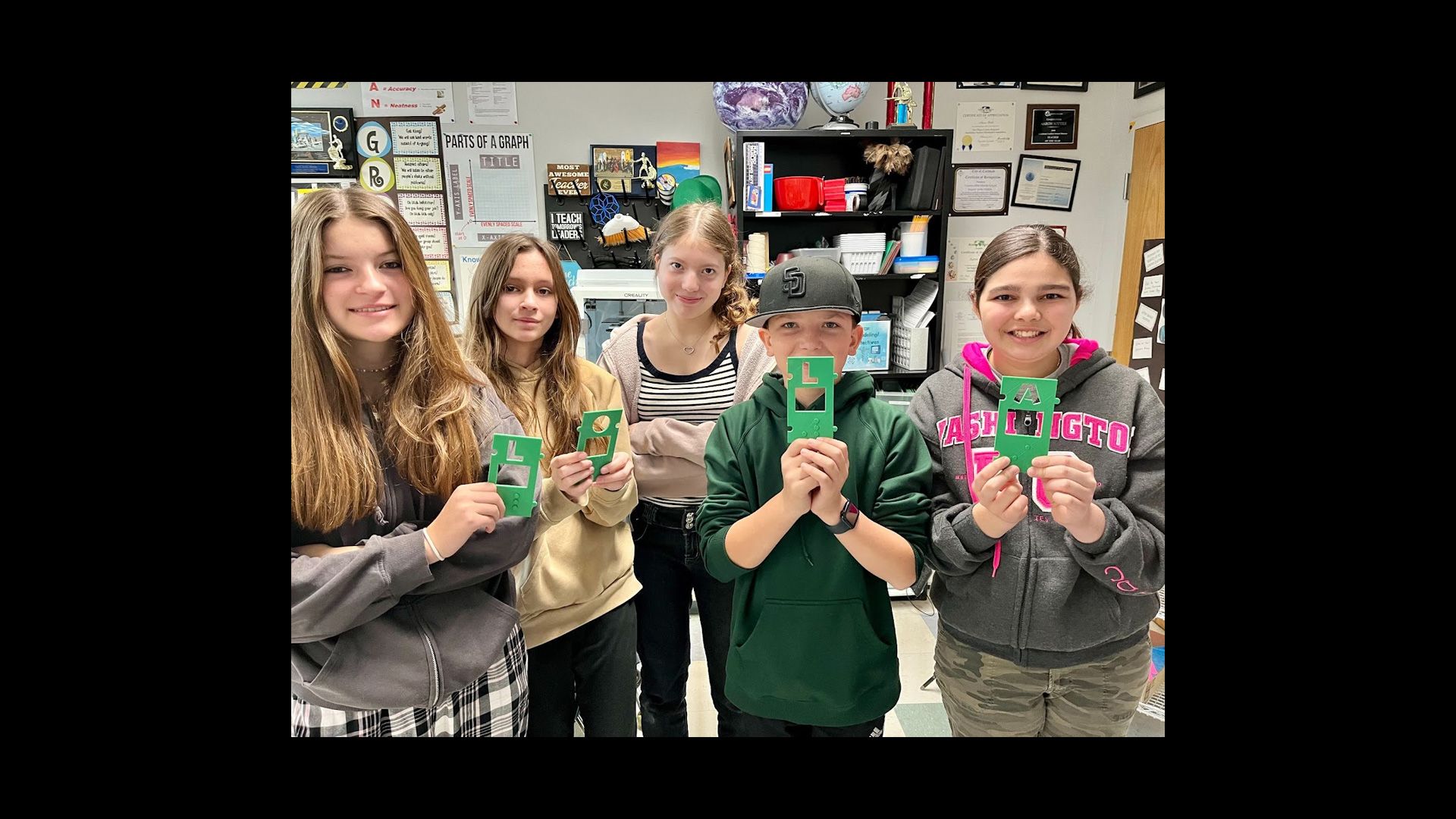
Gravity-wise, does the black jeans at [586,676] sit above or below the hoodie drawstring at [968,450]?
below

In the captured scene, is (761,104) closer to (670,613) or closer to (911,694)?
(670,613)

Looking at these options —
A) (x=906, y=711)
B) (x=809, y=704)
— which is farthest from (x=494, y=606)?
(x=906, y=711)

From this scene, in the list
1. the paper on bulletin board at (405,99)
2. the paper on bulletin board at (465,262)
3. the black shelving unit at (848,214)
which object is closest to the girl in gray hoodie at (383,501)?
the black shelving unit at (848,214)

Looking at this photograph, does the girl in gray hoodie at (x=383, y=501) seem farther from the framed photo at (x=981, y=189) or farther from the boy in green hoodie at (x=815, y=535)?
the framed photo at (x=981, y=189)

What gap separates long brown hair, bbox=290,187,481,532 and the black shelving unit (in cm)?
218

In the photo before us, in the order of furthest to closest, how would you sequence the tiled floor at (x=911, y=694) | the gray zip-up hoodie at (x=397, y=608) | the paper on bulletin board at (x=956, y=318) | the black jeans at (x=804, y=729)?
the paper on bulletin board at (x=956, y=318) < the tiled floor at (x=911, y=694) < the black jeans at (x=804, y=729) < the gray zip-up hoodie at (x=397, y=608)

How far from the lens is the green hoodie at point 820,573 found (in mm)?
1220

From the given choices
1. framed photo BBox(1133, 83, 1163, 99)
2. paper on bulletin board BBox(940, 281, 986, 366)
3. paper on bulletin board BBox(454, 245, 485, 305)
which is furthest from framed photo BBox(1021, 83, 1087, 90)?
paper on bulletin board BBox(454, 245, 485, 305)

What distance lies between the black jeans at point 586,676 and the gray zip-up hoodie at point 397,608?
294mm

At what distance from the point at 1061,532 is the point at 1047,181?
2935mm

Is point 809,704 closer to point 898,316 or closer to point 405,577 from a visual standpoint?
point 405,577

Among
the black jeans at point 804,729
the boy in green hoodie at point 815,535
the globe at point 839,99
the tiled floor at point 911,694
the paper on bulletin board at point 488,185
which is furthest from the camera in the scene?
the paper on bulletin board at point 488,185

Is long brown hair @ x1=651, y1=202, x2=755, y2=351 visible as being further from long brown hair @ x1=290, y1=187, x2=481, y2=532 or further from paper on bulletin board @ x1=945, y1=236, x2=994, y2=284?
paper on bulletin board @ x1=945, y1=236, x2=994, y2=284

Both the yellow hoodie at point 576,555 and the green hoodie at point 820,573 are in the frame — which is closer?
the green hoodie at point 820,573
